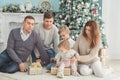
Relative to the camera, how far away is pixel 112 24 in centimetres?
699

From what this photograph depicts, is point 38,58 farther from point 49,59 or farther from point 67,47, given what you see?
point 67,47

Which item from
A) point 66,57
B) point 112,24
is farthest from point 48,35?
point 112,24

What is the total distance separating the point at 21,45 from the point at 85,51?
0.98 meters

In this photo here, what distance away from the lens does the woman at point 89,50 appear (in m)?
3.69

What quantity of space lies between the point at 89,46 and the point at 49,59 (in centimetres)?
71

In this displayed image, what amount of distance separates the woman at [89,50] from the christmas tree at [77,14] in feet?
6.50

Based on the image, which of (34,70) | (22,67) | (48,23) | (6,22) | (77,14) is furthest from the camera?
(6,22)

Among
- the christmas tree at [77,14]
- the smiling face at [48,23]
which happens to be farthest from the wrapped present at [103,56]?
the smiling face at [48,23]

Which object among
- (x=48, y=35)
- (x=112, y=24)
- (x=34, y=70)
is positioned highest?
(x=48, y=35)

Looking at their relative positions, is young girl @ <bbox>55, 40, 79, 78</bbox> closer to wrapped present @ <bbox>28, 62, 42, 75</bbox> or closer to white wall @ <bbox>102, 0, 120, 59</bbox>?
wrapped present @ <bbox>28, 62, 42, 75</bbox>

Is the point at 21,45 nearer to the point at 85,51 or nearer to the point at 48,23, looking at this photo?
the point at 48,23

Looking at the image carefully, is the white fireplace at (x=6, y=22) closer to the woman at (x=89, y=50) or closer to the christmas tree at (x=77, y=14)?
the christmas tree at (x=77, y=14)

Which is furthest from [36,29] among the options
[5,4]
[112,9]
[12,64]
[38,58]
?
[112,9]

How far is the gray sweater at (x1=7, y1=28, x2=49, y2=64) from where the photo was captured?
3799 mm
